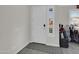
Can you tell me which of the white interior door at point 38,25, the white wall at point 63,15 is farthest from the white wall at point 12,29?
the white wall at point 63,15

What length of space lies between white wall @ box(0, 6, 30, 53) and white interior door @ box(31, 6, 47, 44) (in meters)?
0.16

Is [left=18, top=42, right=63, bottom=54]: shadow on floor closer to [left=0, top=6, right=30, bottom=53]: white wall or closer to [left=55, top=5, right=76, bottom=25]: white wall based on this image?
[left=0, top=6, right=30, bottom=53]: white wall

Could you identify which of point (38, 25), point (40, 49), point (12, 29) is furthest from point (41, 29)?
point (12, 29)

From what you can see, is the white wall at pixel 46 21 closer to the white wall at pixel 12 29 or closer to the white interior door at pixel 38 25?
the white interior door at pixel 38 25

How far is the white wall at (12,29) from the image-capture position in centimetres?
181

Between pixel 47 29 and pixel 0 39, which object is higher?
pixel 47 29

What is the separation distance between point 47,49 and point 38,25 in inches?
14.5

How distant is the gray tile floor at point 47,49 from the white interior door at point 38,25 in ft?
0.30

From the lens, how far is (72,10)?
1462 millimetres

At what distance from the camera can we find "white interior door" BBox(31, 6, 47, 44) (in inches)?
62.8

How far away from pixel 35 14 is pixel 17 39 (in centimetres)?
76

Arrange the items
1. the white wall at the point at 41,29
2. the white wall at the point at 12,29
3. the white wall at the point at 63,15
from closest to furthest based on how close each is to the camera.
A: 1. the white wall at the point at 63,15
2. the white wall at the point at 41,29
3. the white wall at the point at 12,29
